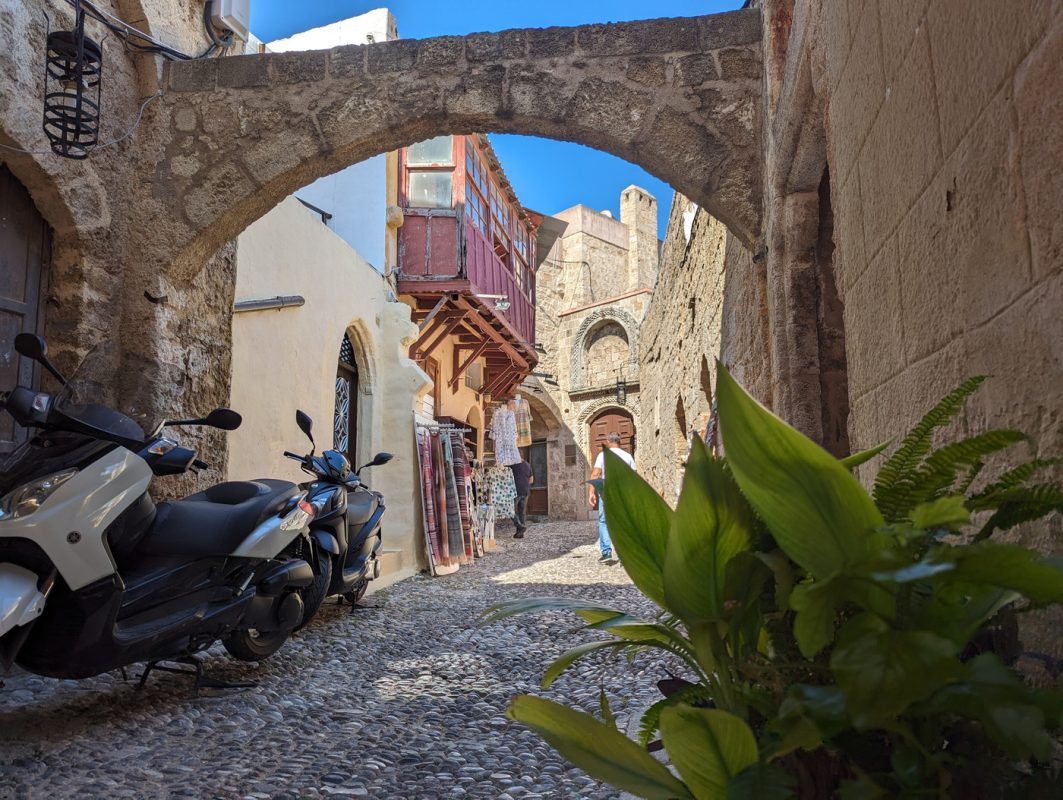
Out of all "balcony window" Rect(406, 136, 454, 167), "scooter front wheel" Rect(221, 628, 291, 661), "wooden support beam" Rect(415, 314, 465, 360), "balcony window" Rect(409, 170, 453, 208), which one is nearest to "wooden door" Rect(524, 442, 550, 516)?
"wooden support beam" Rect(415, 314, 465, 360)

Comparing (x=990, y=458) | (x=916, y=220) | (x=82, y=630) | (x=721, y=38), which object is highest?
(x=721, y=38)

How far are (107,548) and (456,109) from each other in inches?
111

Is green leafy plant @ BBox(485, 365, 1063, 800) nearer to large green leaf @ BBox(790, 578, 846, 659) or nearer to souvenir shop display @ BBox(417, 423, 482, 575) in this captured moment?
large green leaf @ BBox(790, 578, 846, 659)

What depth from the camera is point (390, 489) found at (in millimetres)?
7188

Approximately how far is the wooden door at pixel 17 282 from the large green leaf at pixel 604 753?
3469 mm

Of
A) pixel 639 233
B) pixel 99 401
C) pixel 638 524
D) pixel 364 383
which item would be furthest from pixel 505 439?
pixel 639 233


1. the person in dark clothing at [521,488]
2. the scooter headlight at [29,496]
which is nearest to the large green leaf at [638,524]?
the scooter headlight at [29,496]

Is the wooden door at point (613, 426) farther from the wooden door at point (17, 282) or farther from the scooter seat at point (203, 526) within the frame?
the scooter seat at point (203, 526)

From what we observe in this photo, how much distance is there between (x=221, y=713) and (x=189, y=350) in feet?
7.65

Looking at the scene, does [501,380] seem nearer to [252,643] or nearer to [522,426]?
[522,426]

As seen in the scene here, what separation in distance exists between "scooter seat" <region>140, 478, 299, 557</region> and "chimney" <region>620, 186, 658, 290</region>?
2632cm

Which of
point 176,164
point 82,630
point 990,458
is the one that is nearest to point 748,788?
point 990,458

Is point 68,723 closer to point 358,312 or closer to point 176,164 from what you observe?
point 176,164

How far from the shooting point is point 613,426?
63.9 feet
